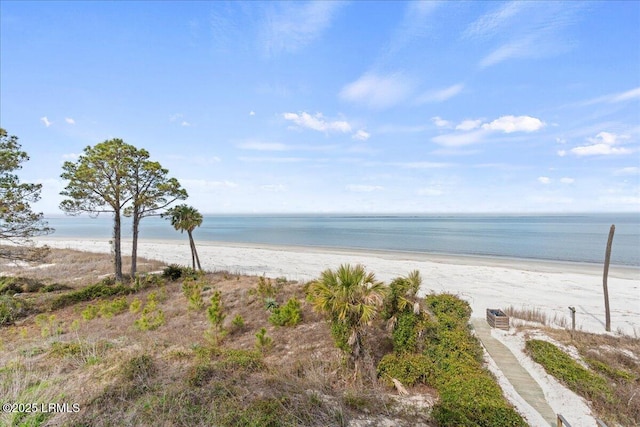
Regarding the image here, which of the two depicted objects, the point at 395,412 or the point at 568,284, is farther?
the point at 568,284

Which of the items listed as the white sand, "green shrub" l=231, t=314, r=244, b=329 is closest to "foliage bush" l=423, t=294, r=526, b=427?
the white sand

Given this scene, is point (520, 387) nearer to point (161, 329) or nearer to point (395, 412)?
point (395, 412)

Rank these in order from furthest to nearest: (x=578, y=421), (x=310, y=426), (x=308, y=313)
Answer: (x=308, y=313) < (x=578, y=421) < (x=310, y=426)

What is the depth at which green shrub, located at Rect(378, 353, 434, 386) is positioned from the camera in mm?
→ 8633

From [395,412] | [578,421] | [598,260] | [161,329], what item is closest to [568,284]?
[598,260]

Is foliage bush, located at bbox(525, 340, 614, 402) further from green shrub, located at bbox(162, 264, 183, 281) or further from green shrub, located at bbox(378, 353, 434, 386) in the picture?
green shrub, located at bbox(162, 264, 183, 281)

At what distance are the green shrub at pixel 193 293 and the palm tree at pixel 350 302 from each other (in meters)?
10.8

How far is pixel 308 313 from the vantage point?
50.9 feet

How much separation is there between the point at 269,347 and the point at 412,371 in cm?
585

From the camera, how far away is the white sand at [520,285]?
9414 millimetres

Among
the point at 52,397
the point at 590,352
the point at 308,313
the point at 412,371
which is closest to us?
the point at 52,397

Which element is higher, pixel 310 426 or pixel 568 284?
pixel 310 426

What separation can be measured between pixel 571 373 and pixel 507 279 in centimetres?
1924

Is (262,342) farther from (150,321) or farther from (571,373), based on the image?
(571,373)
